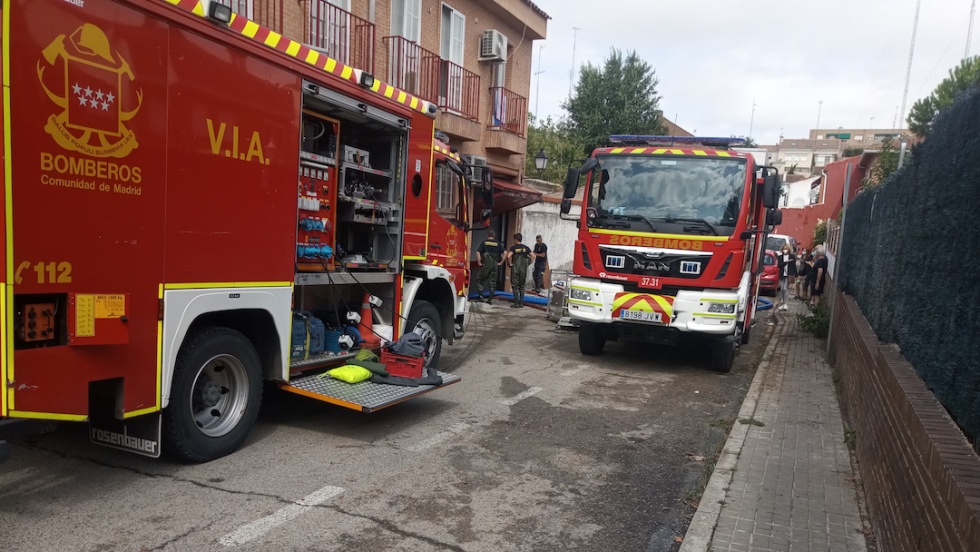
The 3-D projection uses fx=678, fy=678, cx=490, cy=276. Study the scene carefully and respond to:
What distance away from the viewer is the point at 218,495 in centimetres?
436

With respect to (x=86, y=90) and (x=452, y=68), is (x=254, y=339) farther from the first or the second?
(x=452, y=68)

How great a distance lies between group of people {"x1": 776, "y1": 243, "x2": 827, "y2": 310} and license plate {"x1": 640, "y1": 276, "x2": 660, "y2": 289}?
27.2 feet

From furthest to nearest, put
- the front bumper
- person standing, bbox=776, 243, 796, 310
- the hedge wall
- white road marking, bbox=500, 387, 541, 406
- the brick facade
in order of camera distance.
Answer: person standing, bbox=776, 243, 796, 310, the brick facade, the front bumper, white road marking, bbox=500, 387, 541, 406, the hedge wall

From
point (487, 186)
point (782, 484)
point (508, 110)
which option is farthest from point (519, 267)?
point (782, 484)

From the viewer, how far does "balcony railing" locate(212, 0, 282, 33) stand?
388 inches

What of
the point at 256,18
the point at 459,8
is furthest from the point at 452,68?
the point at 256,18

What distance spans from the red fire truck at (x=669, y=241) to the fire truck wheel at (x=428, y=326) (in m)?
2.27

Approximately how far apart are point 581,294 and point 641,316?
2.91 ft

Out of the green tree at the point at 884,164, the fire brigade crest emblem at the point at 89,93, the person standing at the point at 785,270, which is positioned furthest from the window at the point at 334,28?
the person standing at the point at 785,270

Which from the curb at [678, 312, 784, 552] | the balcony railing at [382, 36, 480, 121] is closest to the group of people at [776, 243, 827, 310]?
Result: the balcony railing at [382, 36, 480, 121]

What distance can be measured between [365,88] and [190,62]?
1.94m

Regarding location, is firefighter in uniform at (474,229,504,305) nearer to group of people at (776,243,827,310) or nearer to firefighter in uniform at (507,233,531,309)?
firefighter in uniform at (507,233,531,309)

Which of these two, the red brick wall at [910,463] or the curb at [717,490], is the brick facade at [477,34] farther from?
the red brick wall at [910,463]

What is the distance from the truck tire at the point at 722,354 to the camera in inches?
361
